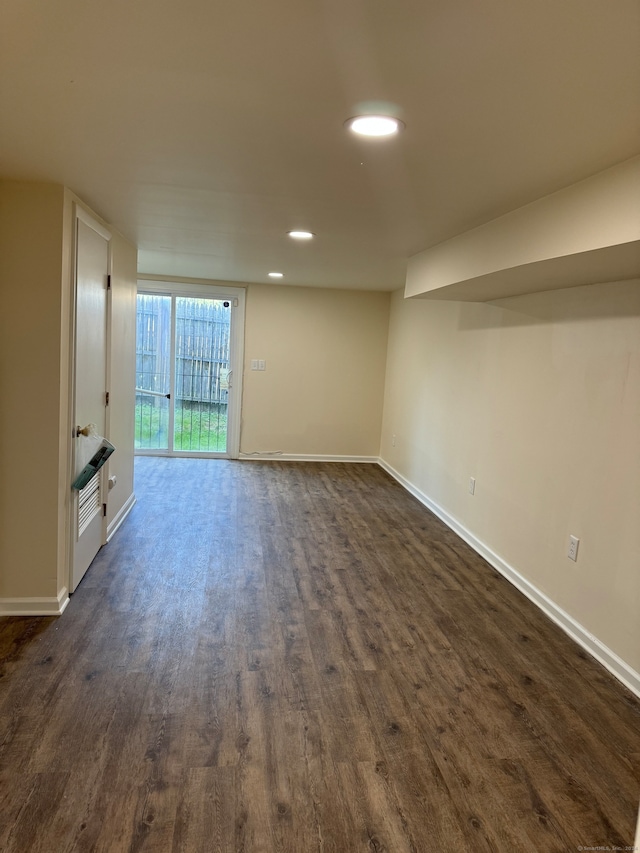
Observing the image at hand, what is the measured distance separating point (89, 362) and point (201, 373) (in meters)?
3.52

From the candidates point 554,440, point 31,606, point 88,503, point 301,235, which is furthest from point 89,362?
point 554,440

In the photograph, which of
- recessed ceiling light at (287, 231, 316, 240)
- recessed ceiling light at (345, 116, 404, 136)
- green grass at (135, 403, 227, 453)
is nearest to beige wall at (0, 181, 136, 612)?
recessed ceiling light at (287, 231, 316, 240)

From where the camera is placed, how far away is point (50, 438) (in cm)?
272

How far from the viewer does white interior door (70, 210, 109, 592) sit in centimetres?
289

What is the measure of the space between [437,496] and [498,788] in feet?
10.5

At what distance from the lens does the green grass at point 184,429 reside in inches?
259

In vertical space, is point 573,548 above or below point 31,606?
above

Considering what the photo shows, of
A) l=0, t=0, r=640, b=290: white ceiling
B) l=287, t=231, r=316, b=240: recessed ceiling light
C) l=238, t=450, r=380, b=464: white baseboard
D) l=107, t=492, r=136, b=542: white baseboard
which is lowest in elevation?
l=107, t=492, r=136, b=542: white baseboard

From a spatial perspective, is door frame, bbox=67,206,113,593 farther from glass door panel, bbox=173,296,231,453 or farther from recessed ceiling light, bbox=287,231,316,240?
glass door panel, bbox=173,296,231,453

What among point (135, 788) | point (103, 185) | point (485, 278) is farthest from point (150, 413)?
point (135, 788)

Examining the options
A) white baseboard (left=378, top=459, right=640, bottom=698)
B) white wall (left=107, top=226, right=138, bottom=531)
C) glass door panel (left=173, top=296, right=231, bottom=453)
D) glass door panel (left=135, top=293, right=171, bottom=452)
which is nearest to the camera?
white baseboard (left=378, top=459, right=640, bottom=698)

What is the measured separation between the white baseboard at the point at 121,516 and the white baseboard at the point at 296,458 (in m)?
2.11

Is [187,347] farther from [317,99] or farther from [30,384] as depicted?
[317,99]

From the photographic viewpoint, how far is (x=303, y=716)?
2139mm
